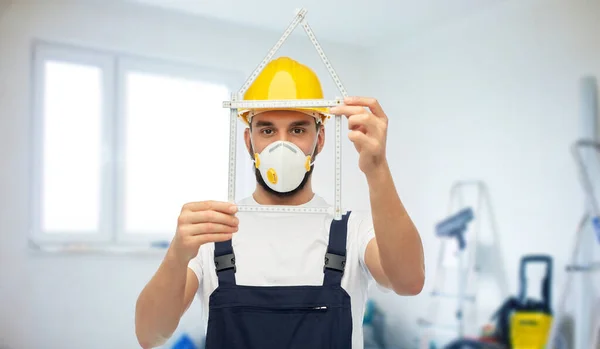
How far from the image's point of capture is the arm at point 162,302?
106 cm

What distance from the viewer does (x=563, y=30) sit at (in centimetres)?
312

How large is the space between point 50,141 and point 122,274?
957mm

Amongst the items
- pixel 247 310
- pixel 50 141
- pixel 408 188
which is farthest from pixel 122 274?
pixel 247 310

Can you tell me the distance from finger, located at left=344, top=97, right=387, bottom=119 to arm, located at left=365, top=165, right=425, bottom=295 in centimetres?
11

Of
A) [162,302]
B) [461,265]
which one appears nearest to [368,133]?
[162,302]

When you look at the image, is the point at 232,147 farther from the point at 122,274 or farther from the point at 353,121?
the point at 122,274

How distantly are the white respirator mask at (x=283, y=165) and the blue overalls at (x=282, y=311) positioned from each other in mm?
167

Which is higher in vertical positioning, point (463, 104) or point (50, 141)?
point (463, 104)

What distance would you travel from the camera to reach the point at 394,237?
3.47ft

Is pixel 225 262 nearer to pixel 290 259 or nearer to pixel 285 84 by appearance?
pixel 290 259

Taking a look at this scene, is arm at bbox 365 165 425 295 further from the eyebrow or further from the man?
the eyebrow

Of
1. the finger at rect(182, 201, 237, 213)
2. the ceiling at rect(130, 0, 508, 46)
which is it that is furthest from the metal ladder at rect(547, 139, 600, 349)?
the finger at rect(182, 201, 237, 213)

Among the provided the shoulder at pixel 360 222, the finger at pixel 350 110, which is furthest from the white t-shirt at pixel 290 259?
the finger at pixel 350 110

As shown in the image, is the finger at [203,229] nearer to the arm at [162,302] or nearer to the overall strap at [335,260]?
the arm at [162,302]
